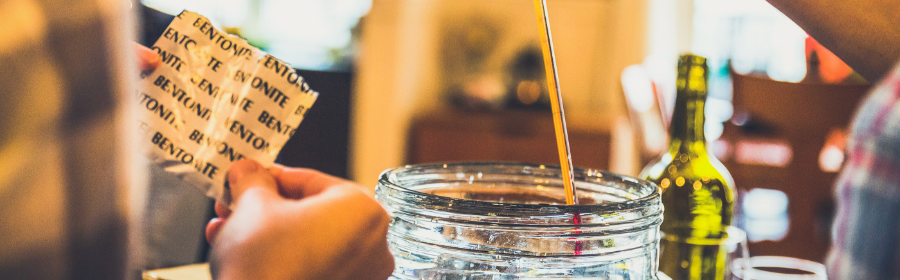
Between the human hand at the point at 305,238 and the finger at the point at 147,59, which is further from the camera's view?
the finger at the point at 147,59

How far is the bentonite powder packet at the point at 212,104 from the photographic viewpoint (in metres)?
0.44

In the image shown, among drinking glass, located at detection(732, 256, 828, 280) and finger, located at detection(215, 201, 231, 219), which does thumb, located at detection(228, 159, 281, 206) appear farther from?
drinking glass, located at detection(732, 256, 828, 280)

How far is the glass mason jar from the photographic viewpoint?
34 cm

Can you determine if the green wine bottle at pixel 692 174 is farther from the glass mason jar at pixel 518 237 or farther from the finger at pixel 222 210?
the finger at pixel 222 210

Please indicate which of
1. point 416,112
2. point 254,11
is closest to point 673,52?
point 416,112

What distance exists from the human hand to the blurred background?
2.22 meters

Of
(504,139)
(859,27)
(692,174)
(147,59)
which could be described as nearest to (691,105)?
(692,174)

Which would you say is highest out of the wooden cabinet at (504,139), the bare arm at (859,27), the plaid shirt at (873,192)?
the bare arm at (859,27)

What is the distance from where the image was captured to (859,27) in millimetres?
390

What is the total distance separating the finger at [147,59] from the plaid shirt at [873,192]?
0.40 m

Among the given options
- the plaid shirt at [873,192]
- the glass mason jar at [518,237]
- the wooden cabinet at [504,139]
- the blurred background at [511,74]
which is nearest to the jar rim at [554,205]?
the glass mason jar at [518,237]

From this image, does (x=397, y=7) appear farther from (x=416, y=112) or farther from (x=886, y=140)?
(x=886, y=140)

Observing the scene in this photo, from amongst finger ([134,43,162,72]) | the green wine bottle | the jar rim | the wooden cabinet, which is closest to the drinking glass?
the green wine bottle

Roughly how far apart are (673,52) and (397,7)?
1754mm
